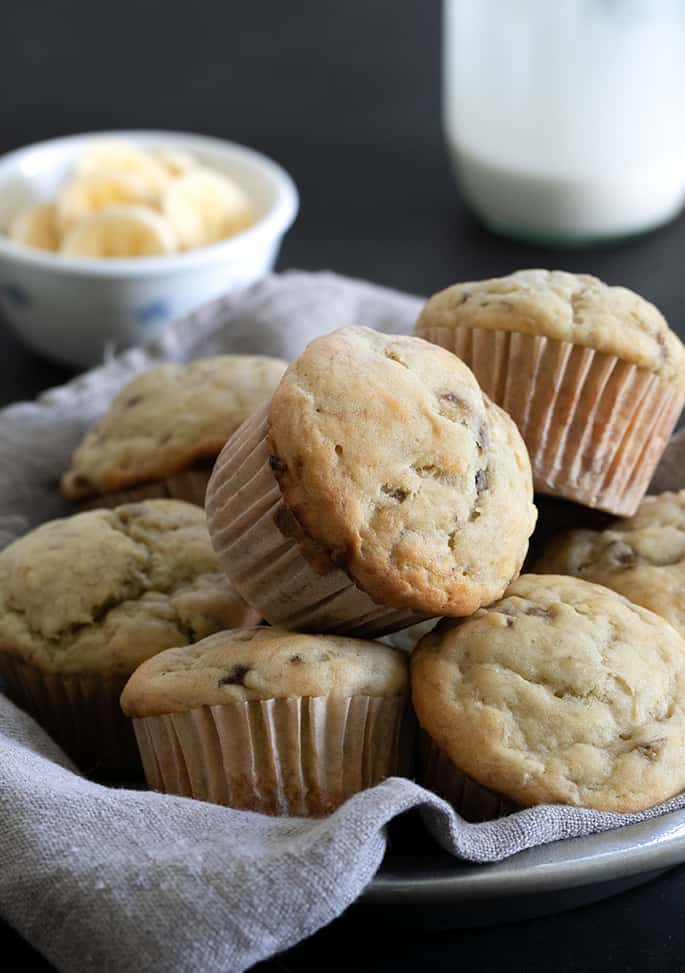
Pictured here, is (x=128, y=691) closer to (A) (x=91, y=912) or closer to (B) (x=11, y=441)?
(A) (x=91, y=912)

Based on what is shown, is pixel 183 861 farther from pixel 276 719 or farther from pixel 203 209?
pixel 203 209

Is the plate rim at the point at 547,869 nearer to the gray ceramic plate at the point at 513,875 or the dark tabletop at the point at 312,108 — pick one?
the gray ceramic plate at the point at 513,875

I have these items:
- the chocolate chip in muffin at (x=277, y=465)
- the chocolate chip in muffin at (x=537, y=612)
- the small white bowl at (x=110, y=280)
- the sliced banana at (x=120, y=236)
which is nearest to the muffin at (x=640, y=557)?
the chocolate chip in muffin at (x=537, y=612)

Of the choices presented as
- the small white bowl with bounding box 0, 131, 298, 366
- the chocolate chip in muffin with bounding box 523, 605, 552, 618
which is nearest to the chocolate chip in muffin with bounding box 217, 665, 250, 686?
the chocolate chip in muffin with bounding box 523, 605, 552, 618

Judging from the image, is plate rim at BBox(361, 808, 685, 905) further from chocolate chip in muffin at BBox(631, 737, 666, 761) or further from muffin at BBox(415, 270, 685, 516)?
muffin at BBox(415, 270, 685, 516)

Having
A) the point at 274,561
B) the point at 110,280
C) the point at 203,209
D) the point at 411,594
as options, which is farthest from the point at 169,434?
the point at 203,209

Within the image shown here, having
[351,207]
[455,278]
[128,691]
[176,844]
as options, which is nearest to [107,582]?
[128,691]
